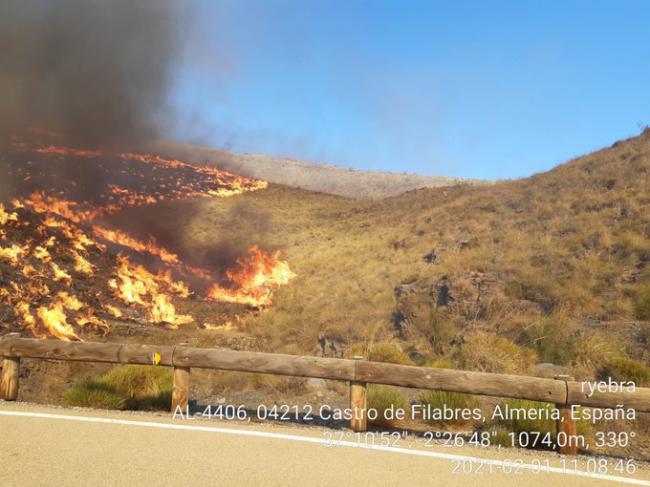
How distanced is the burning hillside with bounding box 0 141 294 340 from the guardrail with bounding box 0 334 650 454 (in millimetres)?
8350

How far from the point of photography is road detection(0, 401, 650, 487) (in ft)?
13.0

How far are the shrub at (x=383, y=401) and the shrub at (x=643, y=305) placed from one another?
8293mm

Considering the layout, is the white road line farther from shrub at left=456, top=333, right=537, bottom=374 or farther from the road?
shrub at left=456, top=333, right=537, bottom=374

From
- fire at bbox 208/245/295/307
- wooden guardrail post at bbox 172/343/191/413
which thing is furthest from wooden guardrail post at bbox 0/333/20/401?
fire at bbox 208/245/295/307

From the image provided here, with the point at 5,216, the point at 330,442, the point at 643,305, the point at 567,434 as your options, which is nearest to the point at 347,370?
the point at 330,442

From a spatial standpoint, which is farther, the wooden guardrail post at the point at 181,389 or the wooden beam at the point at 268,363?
the wooden guardrail post at the point at 181,389

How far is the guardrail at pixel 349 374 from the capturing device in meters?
5.24

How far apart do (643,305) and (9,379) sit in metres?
13.8

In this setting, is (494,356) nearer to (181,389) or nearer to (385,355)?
(385,355)

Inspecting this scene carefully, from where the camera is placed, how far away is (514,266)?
651 inches

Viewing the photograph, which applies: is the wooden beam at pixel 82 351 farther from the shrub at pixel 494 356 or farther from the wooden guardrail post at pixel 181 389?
the shrub at pixel 494 356

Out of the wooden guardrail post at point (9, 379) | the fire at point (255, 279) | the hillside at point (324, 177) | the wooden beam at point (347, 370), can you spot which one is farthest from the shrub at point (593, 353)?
the hillside at point (324, 177)

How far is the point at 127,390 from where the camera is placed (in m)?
7.54

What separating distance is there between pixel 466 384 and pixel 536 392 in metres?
0.76
